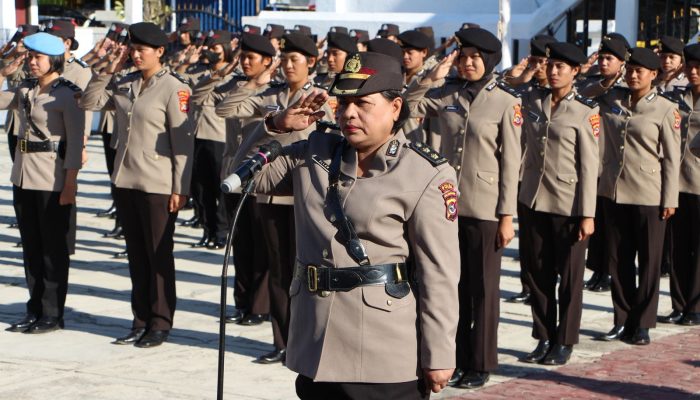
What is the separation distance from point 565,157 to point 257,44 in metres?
2.21

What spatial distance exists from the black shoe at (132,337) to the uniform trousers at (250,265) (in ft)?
3.28

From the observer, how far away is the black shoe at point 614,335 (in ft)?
31.5

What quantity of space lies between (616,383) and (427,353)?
3642mm

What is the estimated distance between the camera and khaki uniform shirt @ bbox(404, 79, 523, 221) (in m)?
8.10

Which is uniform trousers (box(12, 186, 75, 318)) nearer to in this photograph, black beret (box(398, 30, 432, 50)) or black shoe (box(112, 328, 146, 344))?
black shoe (box(112, 328, 146, 344))

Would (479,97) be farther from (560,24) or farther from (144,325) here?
(560,24)

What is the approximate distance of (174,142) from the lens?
8.91 meters

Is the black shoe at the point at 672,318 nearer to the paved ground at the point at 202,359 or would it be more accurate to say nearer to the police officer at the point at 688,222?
the police officer at the point at 688,222

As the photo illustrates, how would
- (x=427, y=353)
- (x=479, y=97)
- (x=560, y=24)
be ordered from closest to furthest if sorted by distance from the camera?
(x=427, y=353)
(x=479, y=97)
(x=560, y=24)

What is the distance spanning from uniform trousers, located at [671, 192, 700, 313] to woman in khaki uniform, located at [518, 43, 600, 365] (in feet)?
6.01

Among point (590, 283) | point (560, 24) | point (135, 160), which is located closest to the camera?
point (135, 160)

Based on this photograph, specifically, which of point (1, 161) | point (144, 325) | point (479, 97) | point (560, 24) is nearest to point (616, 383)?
point (479, 97)

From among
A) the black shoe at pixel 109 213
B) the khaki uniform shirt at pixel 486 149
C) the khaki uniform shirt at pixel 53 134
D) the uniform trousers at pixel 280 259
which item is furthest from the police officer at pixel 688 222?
the black shoe at pixel 109 213

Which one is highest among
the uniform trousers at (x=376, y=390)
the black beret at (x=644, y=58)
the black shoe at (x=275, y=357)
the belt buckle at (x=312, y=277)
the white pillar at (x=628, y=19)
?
the white pillar at (x=628, y=19)
